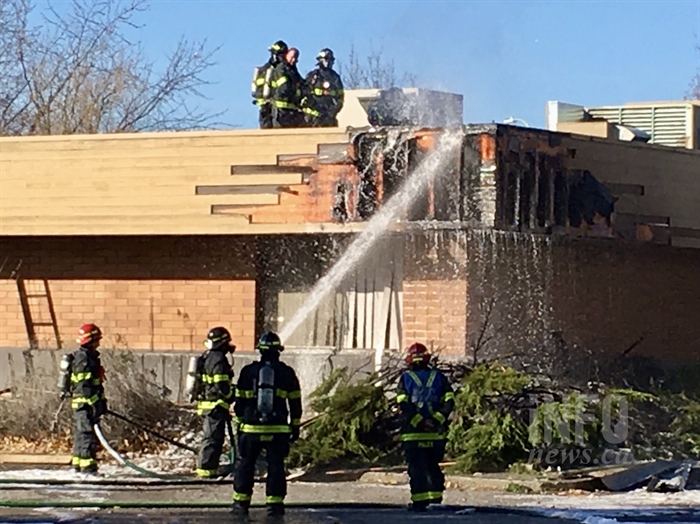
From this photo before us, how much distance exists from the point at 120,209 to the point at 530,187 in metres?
5.33

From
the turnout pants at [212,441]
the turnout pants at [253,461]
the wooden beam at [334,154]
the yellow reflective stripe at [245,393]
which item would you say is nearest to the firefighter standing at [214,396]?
the turnout pants at [212,441]

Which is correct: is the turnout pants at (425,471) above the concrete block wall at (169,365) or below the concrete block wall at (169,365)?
below

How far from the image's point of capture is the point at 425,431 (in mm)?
13156

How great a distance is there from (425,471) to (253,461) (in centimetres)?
155

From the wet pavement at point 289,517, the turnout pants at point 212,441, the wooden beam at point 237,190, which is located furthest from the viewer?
the wooden beam at point 237,190

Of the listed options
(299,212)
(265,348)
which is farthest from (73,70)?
(265,348)

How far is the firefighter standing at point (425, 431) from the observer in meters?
13.1

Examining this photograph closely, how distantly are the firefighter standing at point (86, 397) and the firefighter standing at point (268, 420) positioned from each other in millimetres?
3385

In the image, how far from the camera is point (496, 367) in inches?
637

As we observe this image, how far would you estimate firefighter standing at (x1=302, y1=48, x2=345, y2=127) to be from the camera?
66.6ft

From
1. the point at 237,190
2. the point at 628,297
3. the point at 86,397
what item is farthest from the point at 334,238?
the point at 628,297

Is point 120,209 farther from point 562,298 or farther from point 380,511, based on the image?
point 380,511

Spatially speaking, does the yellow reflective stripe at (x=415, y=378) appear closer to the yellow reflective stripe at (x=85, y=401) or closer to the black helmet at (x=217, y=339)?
the black helmet at (x=217, y=339)

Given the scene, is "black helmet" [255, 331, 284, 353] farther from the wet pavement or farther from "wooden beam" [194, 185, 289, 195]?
"wooden beam" [194, 185, 289, 195]
